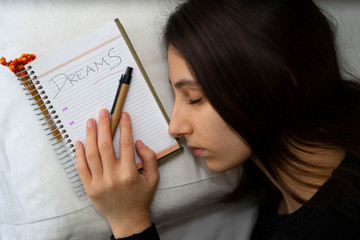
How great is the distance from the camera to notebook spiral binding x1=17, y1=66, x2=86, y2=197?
2.35 feet

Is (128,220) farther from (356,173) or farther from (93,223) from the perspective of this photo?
(356,173)

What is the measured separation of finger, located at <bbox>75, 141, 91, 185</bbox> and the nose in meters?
0.22

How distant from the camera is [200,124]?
657 mm

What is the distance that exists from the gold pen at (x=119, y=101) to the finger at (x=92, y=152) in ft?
0.15

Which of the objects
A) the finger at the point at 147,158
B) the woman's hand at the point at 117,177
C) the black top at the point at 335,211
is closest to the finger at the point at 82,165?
the woman's hand at the point at 117,177

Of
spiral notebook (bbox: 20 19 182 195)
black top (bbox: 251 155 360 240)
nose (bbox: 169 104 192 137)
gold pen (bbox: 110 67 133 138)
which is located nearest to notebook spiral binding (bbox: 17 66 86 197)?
spiral notebook (bbox: 20 19 182 195)

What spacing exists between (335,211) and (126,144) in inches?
18.4

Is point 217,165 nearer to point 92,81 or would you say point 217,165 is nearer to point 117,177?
point 117,177

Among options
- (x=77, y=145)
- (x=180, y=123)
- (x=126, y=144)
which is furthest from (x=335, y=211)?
(x=77, y=145)

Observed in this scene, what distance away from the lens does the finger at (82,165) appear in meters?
0.69

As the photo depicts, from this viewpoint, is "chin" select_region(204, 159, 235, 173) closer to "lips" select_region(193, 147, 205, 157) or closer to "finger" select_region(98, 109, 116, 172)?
"lips" select_region(193, 147, 205, 157)

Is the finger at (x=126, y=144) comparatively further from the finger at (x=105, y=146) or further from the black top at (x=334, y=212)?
the black top at (x=334, y=212)

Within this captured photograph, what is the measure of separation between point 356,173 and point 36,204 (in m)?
0.71

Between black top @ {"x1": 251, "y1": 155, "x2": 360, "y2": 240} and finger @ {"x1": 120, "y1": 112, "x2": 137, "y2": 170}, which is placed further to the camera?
finger @ {"x1": 120, "y1": 112, "x2": 137, "y2": 170}
